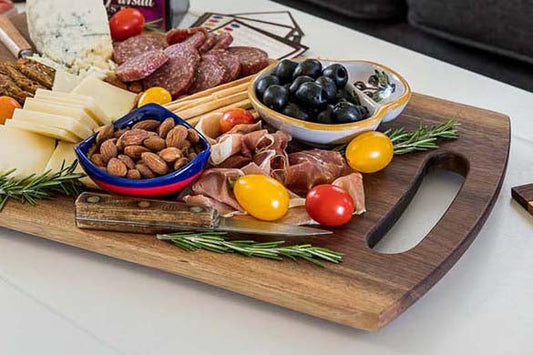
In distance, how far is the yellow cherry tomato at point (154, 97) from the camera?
4.70 ft

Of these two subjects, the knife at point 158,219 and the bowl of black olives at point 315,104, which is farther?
the bowl of black olives at point 315,104

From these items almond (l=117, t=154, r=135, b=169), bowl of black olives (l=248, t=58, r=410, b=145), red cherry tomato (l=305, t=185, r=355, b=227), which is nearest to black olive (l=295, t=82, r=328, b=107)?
bowl of black olives (l=248, t=58, r=410, b=145)

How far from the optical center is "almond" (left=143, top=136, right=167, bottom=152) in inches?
46.7

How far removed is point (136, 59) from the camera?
1565mm

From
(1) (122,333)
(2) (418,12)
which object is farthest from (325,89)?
(2) (418,12)

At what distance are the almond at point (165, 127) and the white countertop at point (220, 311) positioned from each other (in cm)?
21

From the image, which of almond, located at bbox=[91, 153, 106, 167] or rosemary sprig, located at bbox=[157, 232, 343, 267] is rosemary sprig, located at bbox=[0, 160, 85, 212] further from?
rosemary sprig, located at bbox=[157, 232, 343, 267]

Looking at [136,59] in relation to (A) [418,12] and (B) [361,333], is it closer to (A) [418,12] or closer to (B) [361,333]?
(B) [361,333]

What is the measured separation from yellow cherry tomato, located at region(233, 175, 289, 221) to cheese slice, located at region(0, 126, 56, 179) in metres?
0.34

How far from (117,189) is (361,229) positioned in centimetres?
37

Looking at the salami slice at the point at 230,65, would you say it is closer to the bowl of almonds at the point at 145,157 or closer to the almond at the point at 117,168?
the bowl of almonds at the point at 145,157

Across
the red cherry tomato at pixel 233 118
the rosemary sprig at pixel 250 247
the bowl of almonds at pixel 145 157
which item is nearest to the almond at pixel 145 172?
the bowl of almonds at pixel 145 157

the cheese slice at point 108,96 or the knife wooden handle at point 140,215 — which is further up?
the knife wooden handle at point 140,215

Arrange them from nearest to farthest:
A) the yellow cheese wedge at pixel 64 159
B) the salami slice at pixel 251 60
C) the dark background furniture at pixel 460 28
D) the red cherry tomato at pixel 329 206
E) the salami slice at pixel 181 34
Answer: the red cherry tomato at pixel 329 206
the yellow cheese wedge at pixel 64 159
the salami slice at pixel 251 60
the salami slice at pixel 181 34
the dark background furniture at pixel 460 28
